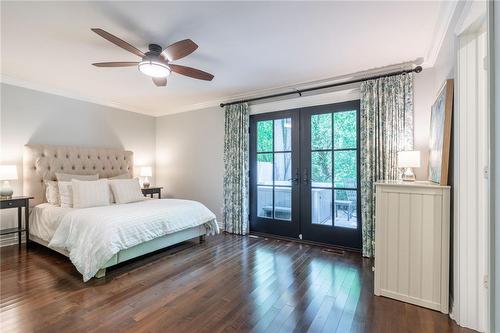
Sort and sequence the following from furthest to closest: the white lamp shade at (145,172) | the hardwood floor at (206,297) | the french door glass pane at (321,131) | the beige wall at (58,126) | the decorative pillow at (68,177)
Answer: the white lamp shade at (145,172) < the decorative pillow at (68,177) < the french door glass pane at (321,131) < the beige wall at (58,126) < the hardwood floor at (206,297)

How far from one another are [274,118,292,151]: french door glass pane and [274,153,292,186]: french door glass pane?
12 cm

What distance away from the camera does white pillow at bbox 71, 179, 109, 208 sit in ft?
10.8

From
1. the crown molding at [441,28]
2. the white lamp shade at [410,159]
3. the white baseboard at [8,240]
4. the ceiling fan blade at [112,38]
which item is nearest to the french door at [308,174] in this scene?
the white lamp shade at [410,159]

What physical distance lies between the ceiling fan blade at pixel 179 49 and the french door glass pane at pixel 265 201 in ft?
8.32

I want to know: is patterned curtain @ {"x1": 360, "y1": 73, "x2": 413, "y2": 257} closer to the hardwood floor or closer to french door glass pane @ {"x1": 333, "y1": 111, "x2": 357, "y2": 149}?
french door glass pane @ {"x1": 333, "y1": 111, "x2": 357, "y2": 149}

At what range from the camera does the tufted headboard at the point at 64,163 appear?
361cm

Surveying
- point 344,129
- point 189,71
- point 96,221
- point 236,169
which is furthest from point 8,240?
point 344,129

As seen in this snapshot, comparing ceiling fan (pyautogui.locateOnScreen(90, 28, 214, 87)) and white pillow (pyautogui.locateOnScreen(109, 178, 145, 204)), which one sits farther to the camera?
white pillow (pyautogui.locateOnScreen(109, 178, 145, 204))

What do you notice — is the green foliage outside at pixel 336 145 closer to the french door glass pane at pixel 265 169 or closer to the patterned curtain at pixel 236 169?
the french door glass pane at pixel 265 169

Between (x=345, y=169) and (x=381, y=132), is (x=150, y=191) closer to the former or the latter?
(x=345, y=169)

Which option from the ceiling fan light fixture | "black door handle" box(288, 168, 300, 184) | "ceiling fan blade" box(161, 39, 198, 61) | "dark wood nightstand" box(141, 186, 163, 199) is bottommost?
"dark wood nightstand" box(141, 186, 163, 199)

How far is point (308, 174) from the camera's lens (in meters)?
3.75

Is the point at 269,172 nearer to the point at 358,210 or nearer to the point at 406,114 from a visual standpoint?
the point at 358,210

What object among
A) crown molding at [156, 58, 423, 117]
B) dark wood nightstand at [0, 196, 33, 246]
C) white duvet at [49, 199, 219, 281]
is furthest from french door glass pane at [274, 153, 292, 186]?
dark wood nightstand at [0, 196, 33, 246]
